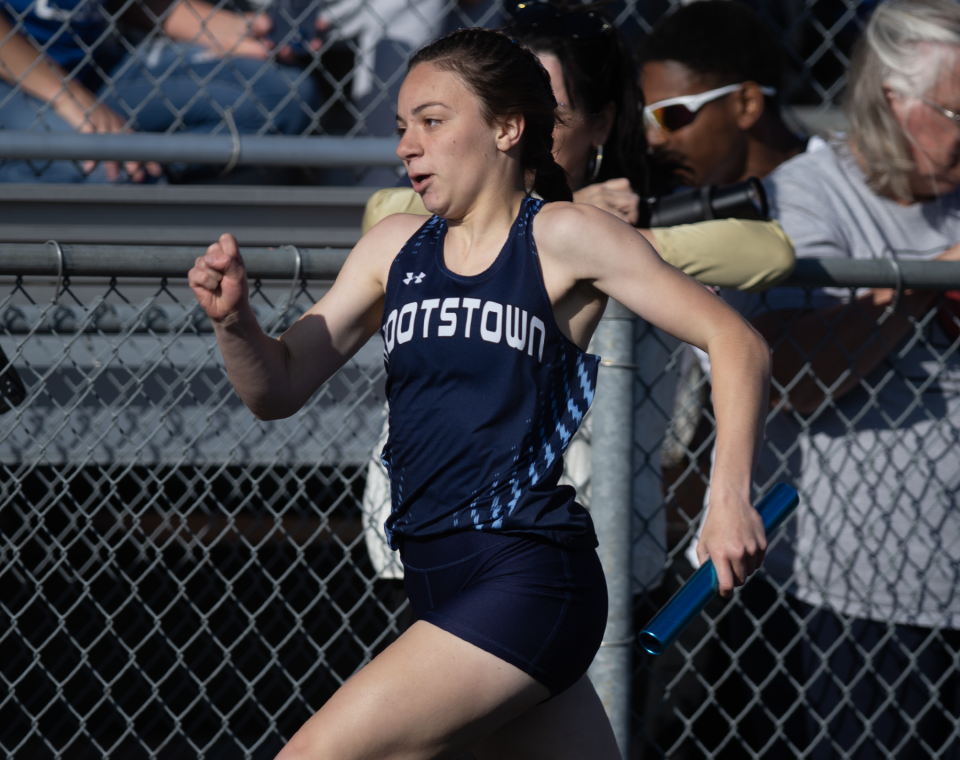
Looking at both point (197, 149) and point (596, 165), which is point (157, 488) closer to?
point (197, 149)

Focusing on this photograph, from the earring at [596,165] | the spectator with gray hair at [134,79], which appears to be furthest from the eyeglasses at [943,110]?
the spectator with gray hair at [134,79]

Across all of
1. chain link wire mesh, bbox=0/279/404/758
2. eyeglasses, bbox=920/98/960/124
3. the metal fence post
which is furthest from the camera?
eyeglasses, bbox=920/98/960/124

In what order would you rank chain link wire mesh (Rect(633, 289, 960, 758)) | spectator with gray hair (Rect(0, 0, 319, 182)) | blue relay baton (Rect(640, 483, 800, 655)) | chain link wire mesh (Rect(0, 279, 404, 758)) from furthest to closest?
spectator with gray hair (Rect(0, 0, 319, 182)) → chain link wire mesh (Rect(633, 289, 960, 758)) → chain link wire mesh (Rect(0, 279, 404, 758)) → blue relay baton (Rect(640, 483, 800, 655))

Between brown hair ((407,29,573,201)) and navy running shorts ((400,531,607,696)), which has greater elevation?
brown hair ((407,29,573,201))

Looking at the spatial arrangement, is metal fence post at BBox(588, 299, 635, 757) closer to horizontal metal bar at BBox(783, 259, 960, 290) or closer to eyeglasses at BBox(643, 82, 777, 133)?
horizontal metal bar at BBox(783, 259, 960, 290)

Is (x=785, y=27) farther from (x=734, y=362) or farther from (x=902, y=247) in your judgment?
(x=734, y=362)

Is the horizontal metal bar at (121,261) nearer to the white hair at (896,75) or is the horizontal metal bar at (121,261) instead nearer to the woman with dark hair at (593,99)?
the woman with dark hair at (593,99)

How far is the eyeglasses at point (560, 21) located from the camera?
7.19 ft

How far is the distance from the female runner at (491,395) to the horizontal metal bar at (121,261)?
1.45 feet

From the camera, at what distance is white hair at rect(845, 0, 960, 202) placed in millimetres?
2363

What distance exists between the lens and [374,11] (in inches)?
134

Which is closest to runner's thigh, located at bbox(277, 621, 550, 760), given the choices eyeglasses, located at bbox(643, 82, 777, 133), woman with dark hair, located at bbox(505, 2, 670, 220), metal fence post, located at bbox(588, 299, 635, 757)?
metal fence post, located at bbox(588, 299, 635, 757)

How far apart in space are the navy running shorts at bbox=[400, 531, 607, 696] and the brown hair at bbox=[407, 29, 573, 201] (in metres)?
0.63

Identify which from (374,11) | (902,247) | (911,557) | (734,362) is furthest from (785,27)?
(734,362)
